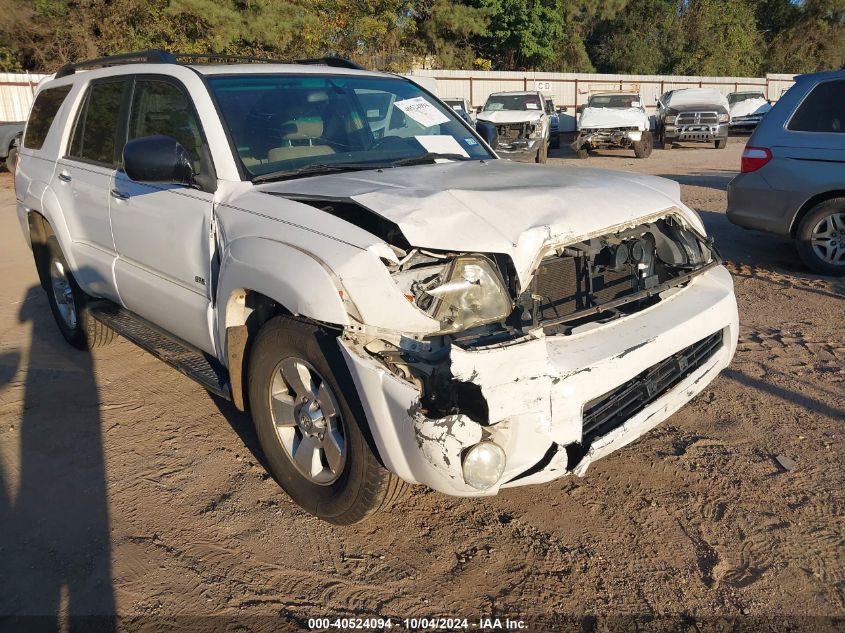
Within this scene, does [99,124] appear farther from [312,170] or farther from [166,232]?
[312,170]

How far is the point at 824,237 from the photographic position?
6.45 metres

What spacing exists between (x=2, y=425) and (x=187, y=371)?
1428 mm

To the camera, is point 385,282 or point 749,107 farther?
point 749,107

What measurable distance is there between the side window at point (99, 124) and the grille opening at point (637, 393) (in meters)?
3.23

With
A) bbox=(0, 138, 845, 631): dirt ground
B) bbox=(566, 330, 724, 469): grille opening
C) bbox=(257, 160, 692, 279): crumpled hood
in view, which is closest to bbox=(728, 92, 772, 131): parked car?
bbox=(0, 138, 845, 631): dirt ground

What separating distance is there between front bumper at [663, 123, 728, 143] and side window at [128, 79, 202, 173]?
818 inches

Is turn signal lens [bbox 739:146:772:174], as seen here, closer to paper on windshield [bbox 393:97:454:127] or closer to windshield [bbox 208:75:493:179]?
windshield [bbox 208:75:493:179]

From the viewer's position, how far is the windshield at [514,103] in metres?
18.2

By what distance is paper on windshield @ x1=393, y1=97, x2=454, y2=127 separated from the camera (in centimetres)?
416

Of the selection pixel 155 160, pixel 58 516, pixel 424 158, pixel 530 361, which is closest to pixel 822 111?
pixel 424 158

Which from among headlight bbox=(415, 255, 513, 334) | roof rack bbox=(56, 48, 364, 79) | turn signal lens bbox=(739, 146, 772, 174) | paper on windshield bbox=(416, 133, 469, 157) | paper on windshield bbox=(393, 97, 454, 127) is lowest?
headlight bbox=(415, 255, 513, 334)

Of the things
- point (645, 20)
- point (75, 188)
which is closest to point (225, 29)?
point (75, 188)

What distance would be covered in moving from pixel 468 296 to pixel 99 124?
10.3ft

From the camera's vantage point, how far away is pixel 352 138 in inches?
151
